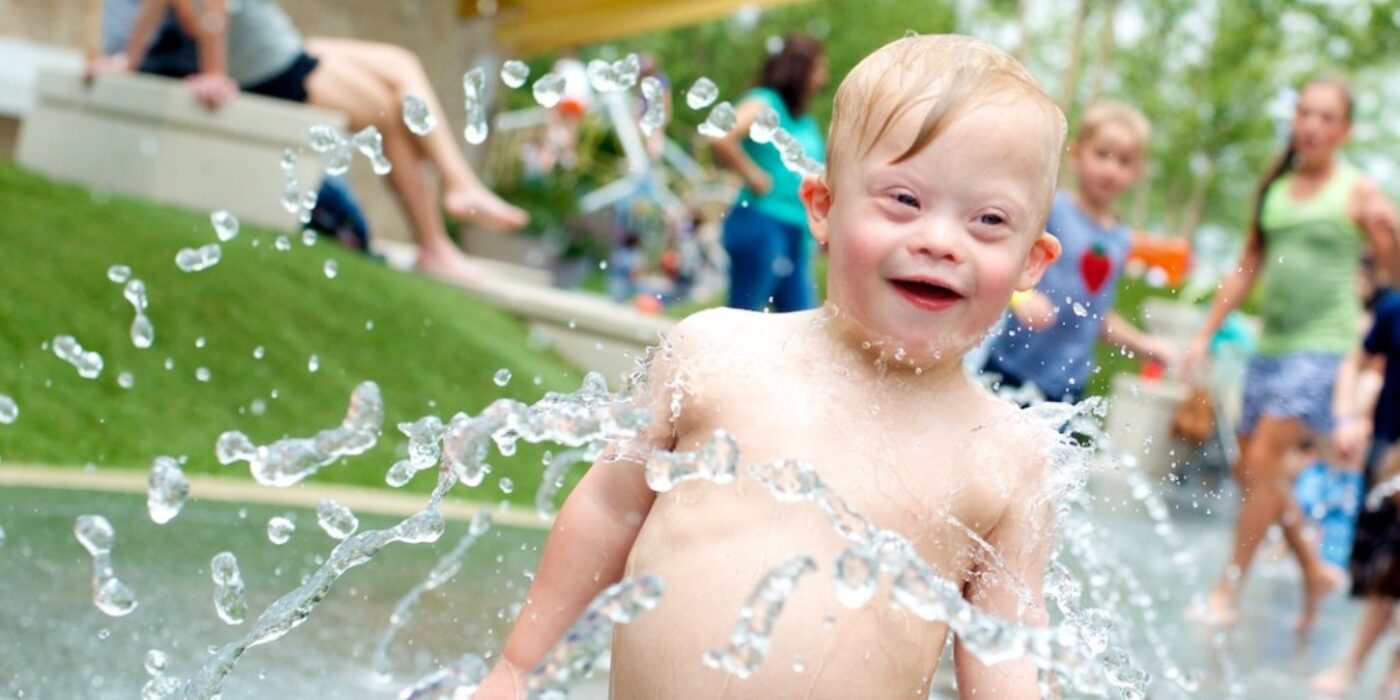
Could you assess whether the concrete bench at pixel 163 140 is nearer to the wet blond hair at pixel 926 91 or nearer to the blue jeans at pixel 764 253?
the blue jeans at pixel 764 253

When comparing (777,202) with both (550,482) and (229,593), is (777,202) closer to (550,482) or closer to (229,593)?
(550,482)

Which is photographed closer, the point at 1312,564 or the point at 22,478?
the point at 22,478

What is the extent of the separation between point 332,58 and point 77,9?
15.8 feet

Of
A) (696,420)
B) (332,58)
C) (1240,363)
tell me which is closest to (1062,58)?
(1240,363)

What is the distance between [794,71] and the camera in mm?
7555

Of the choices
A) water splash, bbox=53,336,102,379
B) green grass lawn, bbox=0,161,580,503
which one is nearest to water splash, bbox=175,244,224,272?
green grass lawn, bbox=0,161,580,503

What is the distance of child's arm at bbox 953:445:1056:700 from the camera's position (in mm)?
2246

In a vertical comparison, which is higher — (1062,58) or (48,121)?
(48,121)

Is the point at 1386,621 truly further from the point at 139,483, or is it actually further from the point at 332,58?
the point at 332,58

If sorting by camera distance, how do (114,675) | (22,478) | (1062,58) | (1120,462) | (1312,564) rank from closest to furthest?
1. (1120,462)
2. (114,675)
3. (22,478)
4. (1312,564)
5. (1062,58)

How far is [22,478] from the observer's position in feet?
14.5

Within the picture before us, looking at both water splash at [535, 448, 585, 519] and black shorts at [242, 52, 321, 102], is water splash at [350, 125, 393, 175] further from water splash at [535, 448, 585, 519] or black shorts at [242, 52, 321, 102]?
black shorts at [242, 52, 321, 102]

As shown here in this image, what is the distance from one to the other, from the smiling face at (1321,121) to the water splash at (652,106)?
13.1 ft

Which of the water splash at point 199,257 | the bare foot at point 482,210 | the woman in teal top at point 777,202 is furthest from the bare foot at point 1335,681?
the water splash at point 199,257
